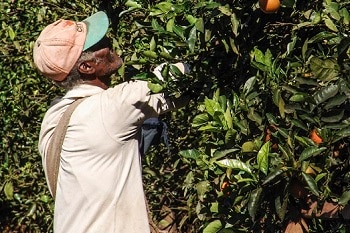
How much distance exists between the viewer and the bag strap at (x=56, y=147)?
3846 mm

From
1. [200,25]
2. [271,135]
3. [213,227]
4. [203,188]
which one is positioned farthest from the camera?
[203,188]

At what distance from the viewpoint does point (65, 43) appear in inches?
155

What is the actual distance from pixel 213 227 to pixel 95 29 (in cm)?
104

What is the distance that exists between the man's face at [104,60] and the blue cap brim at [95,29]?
0.07 feet

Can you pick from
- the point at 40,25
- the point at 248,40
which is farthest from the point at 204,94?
the point at 40,25

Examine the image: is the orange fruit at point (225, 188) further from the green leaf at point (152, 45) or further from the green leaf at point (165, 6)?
the green leaf at point (165, 6)

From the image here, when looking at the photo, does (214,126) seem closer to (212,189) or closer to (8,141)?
(212,189)

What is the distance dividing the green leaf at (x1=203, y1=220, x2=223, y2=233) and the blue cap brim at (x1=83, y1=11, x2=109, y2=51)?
956 mm

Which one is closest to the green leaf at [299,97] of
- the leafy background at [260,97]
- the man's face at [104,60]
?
the leafy background at [260,97]

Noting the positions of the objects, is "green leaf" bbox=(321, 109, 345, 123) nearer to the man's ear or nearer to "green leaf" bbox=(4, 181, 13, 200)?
the man's ear

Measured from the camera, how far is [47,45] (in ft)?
13.2

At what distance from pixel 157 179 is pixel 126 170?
1.59m

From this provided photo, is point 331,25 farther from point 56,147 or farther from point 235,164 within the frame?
point 56,147

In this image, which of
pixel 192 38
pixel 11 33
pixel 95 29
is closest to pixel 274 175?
pixel 192 38
